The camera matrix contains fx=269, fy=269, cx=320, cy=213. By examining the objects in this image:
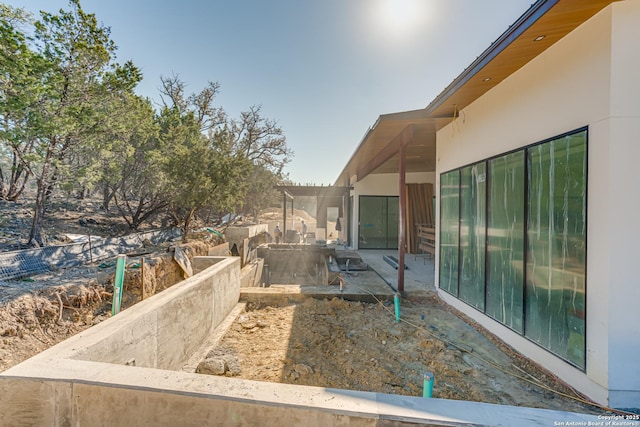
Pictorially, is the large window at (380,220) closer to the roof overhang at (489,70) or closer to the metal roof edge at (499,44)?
the roof overhang at (489,70)

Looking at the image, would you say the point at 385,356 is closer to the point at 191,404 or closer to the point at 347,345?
the point at 347,345

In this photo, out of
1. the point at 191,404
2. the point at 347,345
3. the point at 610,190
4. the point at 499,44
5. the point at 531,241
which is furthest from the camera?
the point at 347,345

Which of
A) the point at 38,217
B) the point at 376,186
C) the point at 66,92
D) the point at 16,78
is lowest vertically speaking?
the point at 38,217

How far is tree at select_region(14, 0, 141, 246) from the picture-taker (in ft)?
25.4

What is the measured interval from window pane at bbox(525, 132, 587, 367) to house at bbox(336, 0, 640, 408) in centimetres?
1

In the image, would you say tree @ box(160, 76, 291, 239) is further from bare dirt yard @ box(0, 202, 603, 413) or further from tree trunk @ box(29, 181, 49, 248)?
bare dirt yard @ box(0, 202, 603, 413)

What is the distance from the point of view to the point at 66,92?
8.37 meters

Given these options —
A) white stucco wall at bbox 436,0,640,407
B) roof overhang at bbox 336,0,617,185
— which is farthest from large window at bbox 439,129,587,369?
roof overhang at bbox 336,0,617,185

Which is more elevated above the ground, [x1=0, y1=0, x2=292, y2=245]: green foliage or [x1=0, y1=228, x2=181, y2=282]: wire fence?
[x1=0, y1=0, x2=292, y2=245]: green foliage

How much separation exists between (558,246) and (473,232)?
161 cm

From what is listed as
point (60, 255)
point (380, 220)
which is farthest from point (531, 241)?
point (60, 255)

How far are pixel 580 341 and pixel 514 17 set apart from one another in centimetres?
Answer: 327

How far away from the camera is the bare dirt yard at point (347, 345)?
113 inches

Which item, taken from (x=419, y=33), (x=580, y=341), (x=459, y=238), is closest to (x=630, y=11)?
(x=580, y=341)
